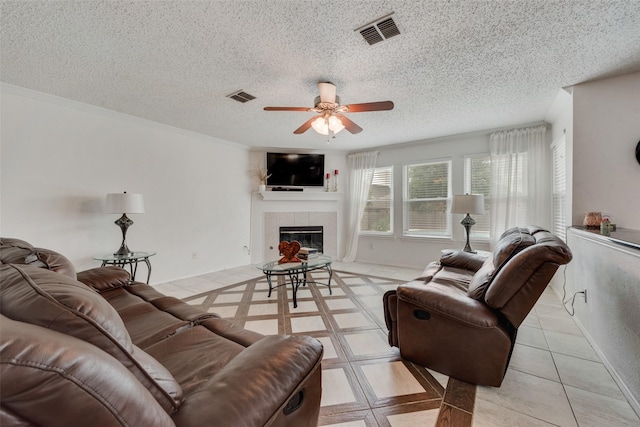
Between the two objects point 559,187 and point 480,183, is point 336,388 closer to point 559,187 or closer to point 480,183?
point 559,187

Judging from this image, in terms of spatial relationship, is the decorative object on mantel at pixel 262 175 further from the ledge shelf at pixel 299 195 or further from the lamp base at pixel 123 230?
the lamp base at pixel 123 230

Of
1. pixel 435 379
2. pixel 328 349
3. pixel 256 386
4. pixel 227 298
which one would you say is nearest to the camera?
pixel 256 386

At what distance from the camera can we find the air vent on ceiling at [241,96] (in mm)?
2795

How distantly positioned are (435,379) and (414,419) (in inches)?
15.5

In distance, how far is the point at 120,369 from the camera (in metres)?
0.55

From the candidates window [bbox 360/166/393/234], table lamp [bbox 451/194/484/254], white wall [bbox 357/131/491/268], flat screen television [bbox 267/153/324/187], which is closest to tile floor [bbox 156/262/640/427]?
table lamp [bbox 451/194/484/254]

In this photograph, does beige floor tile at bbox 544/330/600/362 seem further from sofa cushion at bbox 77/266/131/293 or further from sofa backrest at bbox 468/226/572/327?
sofa cushion at bbox 77/266/131/293

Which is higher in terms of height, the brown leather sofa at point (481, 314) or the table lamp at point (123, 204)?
the table lamp at point (123, 204)

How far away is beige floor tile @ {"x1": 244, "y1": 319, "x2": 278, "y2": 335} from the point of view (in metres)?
2.38

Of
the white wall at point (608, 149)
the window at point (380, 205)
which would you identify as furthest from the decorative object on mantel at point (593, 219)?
the window at point (380, 205)

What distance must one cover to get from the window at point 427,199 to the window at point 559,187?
4.47 feet

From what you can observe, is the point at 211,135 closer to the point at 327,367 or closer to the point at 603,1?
the point at 327,367

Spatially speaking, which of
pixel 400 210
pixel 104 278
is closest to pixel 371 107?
pixel 104 278

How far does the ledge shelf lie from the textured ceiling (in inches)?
83.8
